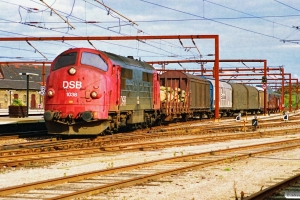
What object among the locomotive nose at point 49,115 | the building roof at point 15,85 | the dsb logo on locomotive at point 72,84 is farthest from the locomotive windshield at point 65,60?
the building roof at point 15,85

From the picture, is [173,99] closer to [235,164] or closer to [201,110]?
[201,110]

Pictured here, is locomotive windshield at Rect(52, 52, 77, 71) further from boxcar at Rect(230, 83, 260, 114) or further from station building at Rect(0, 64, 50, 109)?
station building at Rect(0, 64, 50, 109)

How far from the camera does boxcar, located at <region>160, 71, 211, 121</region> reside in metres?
31.6

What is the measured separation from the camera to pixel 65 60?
67.2ft

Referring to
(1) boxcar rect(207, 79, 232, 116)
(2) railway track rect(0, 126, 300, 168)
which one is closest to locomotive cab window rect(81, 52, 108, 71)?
(2) railway track rect(0, 126, 300, 168)

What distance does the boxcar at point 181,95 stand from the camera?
3162cm

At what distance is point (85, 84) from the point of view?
64.9 ft

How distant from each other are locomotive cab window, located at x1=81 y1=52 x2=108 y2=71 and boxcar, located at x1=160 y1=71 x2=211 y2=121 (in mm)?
10415

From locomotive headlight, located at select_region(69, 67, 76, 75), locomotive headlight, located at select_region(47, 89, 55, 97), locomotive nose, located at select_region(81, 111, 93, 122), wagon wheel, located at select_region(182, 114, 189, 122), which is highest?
locomotive headlight, located at select_region(69, 67, 76, 75)

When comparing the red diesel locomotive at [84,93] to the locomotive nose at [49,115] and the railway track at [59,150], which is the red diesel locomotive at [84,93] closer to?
Answer: the locomotive nose at [49,115]

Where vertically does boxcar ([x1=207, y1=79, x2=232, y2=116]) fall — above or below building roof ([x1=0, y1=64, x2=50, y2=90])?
below

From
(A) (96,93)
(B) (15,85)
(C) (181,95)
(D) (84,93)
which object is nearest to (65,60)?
(D) (84,93)

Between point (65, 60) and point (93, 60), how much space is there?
1.15 m

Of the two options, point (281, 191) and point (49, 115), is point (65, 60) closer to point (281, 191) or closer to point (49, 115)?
point (49, 115)
